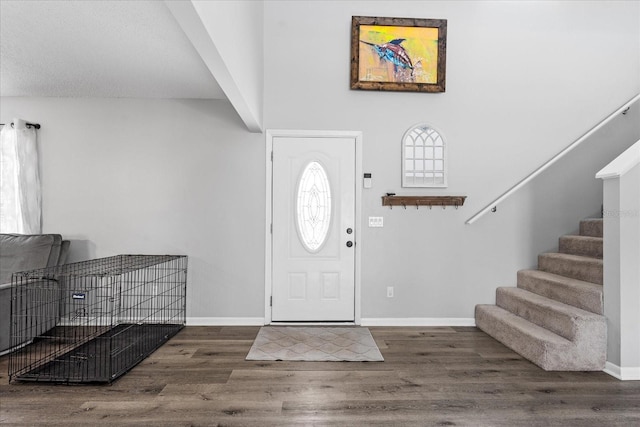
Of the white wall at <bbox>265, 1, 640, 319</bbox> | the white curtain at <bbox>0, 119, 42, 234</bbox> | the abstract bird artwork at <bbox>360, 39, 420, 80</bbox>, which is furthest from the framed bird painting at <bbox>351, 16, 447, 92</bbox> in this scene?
the white curtain at <bbox>0, 119, 42, 234</bbox>

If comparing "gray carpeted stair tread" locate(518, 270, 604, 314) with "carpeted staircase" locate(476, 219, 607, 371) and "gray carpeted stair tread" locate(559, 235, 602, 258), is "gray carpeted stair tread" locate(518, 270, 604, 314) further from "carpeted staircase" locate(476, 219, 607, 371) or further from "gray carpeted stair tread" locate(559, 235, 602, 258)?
"gray carpeted stair tread" locate(559, 235, 602, 258)

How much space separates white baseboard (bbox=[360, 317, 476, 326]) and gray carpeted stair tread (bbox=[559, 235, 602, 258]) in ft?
4.07

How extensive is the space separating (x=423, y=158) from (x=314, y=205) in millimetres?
1301

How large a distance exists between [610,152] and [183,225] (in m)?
4.82

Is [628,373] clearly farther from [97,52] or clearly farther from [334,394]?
[97,52]

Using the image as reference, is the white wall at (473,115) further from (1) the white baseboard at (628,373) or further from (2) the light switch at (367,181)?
(1) the white baseboard at (628,373)

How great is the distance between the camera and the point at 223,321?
163 inches

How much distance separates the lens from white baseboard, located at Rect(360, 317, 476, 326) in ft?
13.7

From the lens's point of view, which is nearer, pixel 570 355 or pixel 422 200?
pixel 570 355

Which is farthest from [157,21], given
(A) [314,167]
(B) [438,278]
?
(B) [438,278]

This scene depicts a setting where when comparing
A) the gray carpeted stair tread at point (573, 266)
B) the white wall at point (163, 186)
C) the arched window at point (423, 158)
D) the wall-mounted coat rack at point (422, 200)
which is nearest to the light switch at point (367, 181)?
the wall-mounted coat rack at point (422, 200)

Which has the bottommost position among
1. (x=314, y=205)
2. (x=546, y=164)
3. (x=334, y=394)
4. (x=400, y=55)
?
(x=334, y=394)

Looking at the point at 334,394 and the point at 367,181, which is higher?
the point at 367,181

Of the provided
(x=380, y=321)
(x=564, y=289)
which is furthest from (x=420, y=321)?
(x=564, y=289)
